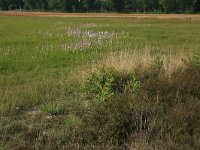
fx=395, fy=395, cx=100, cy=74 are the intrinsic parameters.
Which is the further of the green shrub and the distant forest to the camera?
the distant forest

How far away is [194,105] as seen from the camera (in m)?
7.93

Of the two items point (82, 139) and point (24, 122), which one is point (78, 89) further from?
point (82, 139)

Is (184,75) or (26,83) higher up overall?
(184,75)

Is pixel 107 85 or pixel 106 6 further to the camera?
pixel 106 6

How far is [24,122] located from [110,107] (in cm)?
176

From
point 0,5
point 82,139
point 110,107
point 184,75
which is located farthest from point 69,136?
point 0,5

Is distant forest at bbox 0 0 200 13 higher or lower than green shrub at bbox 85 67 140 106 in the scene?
lower

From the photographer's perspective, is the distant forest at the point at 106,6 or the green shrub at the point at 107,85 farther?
the distant forest at the point at 106,6

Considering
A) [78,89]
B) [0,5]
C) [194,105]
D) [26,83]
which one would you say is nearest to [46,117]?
[78,89]

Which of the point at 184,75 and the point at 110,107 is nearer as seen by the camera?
the point at 110,107

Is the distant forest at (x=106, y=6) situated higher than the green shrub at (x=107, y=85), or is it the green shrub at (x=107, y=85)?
the green shrub at (x=107, y=85)

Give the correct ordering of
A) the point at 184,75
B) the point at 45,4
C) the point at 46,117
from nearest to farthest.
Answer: the point at 46,117 → the point at 184,75 → the point at 45,4

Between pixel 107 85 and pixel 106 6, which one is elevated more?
pixel 107 85

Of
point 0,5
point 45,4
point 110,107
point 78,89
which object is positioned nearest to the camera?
point 110,107
